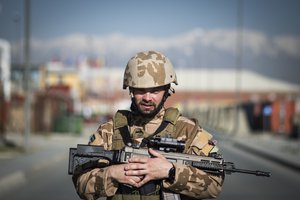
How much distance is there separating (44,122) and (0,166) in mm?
19179

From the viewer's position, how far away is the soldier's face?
10.4 ft

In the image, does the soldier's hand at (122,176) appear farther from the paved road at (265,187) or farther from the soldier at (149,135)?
the paved road at (265,187)

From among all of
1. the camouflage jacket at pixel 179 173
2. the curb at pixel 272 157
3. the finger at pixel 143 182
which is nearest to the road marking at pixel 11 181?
the curb at pixel 272 157

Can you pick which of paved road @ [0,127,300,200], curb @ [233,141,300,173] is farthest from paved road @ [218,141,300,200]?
curb @ [233,141,300,173]

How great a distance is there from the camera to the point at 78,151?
322 cm

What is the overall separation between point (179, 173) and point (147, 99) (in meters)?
0.41

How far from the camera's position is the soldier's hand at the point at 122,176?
3006 millimetres

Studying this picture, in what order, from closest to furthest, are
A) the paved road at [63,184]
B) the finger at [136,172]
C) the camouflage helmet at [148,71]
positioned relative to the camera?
the finger at [136,172]
the camouflage helmet at [148,71]
the paved road at [63,184]

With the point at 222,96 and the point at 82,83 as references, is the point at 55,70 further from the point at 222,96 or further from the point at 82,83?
the point at 222,96

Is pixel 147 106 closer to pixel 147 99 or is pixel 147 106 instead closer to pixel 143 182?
pixel 147 99

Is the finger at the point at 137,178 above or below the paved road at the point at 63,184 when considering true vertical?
above

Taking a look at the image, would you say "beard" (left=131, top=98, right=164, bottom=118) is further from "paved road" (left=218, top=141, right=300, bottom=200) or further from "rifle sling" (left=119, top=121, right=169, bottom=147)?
"paved road" (left=218, top=141, right=300, bottom=200)

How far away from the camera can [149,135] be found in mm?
3236

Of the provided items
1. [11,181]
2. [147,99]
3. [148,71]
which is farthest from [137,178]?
[11,181]
